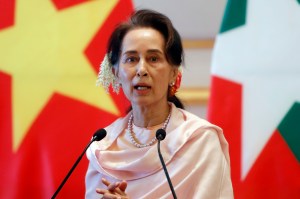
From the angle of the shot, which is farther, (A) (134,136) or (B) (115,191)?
(A) (134,136)

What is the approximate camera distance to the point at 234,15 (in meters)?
1.77

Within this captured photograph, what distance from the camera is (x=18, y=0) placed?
5.84 feet

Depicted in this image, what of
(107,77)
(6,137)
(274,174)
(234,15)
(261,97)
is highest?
(234,15)

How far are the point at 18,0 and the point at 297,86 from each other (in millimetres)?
1123

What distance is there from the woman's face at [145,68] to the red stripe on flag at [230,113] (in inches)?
14.5

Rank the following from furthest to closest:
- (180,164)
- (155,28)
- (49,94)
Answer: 1. (49,94)
2. (155,28)
3. (180,164)

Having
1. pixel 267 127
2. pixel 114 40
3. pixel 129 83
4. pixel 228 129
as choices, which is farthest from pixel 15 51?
pixel 267 127

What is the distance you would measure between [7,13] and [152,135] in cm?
80

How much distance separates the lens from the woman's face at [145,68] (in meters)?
1.36

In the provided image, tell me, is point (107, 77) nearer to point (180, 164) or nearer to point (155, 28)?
point (155, 28)

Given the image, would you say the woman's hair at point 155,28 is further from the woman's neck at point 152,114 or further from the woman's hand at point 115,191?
the woman's hand at point 115,191

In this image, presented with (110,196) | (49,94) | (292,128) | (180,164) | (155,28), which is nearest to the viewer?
(110,196)

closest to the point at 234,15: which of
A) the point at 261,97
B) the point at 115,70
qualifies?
the point at 261,97

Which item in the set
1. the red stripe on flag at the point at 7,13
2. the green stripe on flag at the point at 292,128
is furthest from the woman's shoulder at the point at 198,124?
the red stripe on flag at the point at 7,13
